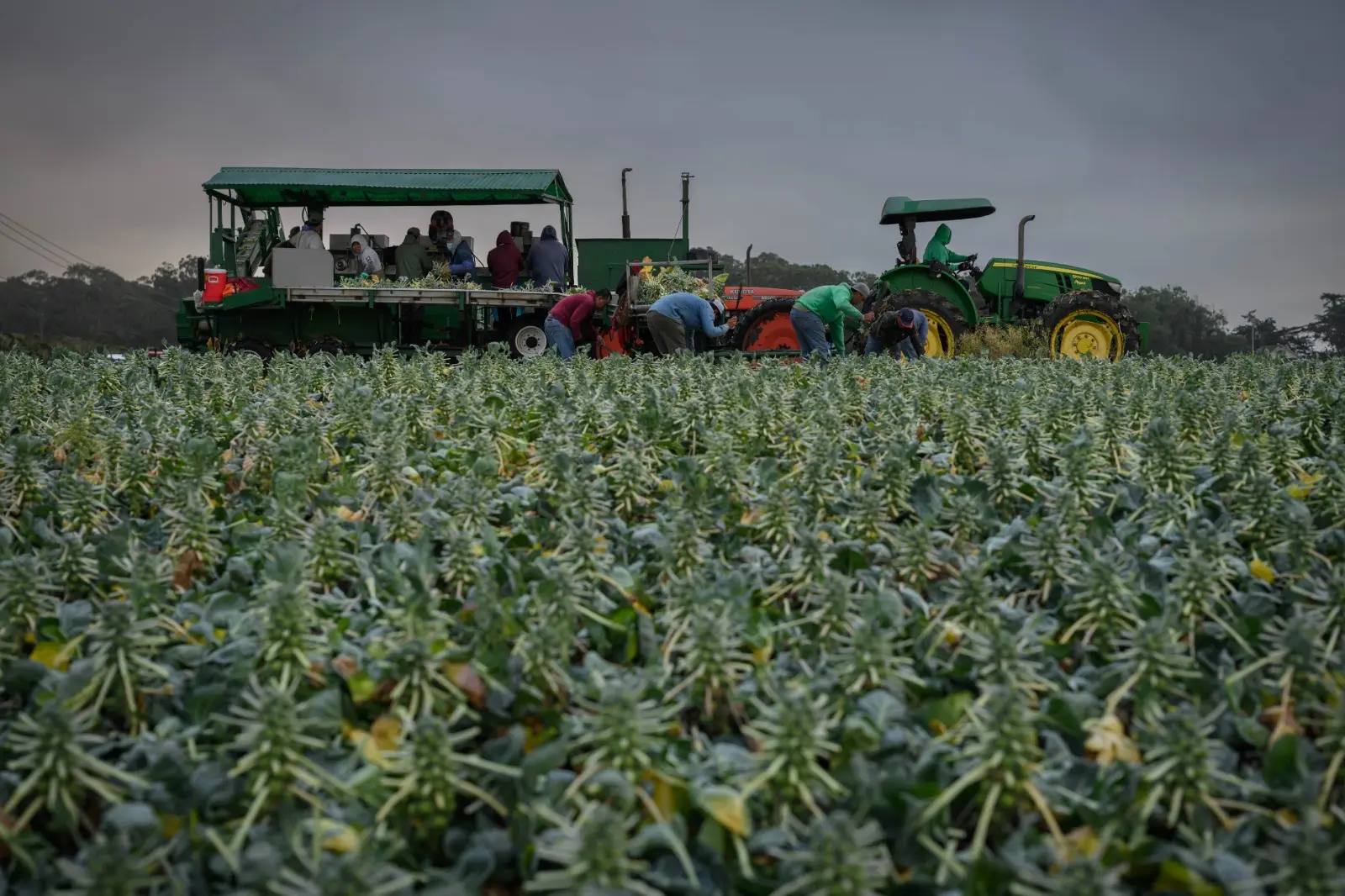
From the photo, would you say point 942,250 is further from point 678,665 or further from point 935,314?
point 678,665

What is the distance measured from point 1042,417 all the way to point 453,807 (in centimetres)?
307

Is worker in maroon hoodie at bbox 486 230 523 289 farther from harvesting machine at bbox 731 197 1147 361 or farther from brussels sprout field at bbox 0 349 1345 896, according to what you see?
brussels sprout field at bbox 0 349 1345 896

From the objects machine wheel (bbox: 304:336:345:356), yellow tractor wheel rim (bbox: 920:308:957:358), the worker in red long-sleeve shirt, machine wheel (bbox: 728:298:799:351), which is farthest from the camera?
machine wheel (bbox: 304:336:345:356)

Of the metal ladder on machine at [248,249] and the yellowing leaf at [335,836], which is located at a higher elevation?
the metal ladder on machine at [248,249]

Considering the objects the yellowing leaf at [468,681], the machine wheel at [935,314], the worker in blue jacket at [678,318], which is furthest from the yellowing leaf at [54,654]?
the machine wheel at [935,314]

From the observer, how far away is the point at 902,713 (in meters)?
1.91

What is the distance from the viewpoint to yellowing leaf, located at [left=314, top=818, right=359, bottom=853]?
1.63m

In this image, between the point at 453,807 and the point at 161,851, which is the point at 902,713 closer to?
the point at 453,807

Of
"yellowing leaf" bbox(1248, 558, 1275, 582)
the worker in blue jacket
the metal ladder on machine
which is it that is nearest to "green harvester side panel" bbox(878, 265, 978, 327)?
the worker in blue jacket

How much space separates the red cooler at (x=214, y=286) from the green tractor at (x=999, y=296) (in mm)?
9154

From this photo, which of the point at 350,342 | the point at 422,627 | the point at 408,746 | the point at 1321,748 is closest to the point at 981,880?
the point at 1321,748

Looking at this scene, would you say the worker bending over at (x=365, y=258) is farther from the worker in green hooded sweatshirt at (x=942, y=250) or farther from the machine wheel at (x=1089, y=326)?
the machine wheel at (x=1089, y=326)

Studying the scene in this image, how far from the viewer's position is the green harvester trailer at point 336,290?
12750 millimetres

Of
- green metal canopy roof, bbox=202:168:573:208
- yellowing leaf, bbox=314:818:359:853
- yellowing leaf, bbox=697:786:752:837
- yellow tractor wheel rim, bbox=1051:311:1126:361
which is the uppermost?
green metal canopy roof, bbox=202:168:573:208
